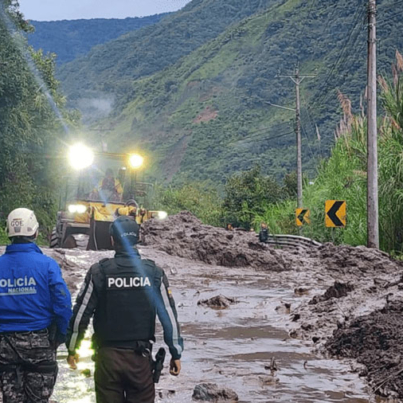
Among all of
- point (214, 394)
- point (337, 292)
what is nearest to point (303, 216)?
point (337, 292)

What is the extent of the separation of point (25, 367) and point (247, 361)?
4180mm

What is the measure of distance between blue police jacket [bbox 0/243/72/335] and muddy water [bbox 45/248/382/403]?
1934mm

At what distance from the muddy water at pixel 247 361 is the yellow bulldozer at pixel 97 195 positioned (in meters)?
7.51

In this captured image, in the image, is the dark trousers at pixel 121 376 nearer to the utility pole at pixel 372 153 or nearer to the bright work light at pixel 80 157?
the utility pole at pixel 372 153

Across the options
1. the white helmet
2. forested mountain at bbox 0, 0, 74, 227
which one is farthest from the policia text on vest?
forested mountain at bbox 0, 0, 74, 227

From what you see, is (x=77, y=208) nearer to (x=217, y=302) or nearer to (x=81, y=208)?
(x=81, y=208)

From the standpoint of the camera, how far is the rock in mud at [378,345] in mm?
7805

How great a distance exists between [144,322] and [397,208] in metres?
16.5

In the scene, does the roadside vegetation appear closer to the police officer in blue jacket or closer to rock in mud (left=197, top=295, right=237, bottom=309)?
rock in mud (left=197, top=295, right=237, bottom=309)

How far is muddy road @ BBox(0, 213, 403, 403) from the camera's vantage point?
26.4 ft

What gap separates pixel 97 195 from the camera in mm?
24656

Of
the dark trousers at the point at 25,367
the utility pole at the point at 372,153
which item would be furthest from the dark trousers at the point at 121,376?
the utility pole at the point at 372,153

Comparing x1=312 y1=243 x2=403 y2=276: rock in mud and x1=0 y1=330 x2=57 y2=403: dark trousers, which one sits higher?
x1=0 y1=330 x2=57 y2=403: dark trousers

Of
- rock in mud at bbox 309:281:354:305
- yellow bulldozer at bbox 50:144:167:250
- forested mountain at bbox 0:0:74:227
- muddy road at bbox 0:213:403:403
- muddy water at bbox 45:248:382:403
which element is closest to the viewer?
muddy water at bbox 45:248:382:403
